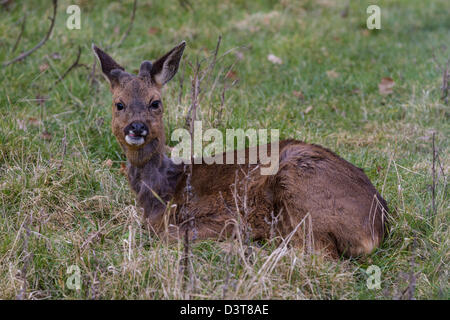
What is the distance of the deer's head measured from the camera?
4.50m

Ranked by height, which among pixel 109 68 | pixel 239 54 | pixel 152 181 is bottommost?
pixel 152 181

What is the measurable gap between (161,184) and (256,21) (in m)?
4.74

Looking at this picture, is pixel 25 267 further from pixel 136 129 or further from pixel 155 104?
pixel 155 104

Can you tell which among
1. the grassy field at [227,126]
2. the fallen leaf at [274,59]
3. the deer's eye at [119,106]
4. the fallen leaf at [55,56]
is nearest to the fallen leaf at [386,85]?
the grassy field at [227,126]

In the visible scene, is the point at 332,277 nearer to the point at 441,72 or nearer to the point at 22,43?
the point at 441,72

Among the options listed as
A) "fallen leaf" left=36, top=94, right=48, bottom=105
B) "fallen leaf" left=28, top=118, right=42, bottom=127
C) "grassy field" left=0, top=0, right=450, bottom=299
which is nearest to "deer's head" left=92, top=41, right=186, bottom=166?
"grassy field" left=0, top=0, right=450, bottom=299

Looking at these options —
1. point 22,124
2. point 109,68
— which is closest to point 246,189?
point 109,68

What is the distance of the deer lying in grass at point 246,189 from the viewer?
4.09 metres

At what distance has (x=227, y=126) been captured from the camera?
227 inches

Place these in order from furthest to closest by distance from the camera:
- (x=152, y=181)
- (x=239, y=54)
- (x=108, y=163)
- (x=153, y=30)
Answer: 1. (x=153, y=30)
2. (x=239, y=54)
3. (x=108, y=163)
4. (x=152, y=181)

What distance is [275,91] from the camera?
6953mm

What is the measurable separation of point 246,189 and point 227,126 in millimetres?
1908

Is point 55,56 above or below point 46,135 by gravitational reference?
above

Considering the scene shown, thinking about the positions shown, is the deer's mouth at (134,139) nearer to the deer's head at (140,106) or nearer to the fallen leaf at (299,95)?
the deer's head at (140,106)
